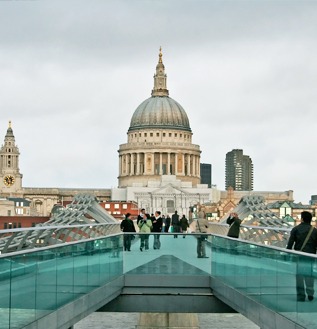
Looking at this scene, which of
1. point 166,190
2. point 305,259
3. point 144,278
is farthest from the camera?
point 166,190

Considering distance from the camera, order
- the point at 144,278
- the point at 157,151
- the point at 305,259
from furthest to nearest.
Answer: the point at 157,151, the point at 144,278, the point at 305,259

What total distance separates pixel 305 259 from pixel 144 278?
9139 mm

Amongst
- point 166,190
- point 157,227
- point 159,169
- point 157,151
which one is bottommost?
point 157,227

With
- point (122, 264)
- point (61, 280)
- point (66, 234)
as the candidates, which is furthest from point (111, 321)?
point (61, 280)

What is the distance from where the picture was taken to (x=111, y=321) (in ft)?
219

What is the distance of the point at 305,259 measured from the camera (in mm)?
13258

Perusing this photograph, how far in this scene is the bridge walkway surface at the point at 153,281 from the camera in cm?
1326

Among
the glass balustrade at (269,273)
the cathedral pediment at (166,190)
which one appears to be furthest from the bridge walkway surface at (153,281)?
the cathedral pediment at (166,190)

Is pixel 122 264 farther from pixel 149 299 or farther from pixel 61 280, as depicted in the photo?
pixel 61 280

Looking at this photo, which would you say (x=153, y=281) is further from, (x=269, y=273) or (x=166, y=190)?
(x=166, y=190)

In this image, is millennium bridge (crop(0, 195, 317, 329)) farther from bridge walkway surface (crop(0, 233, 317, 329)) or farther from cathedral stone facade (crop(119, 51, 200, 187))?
cathedral stone facade (crop(119, 51, 200, 187))

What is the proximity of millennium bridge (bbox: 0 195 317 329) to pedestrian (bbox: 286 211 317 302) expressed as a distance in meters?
0.06

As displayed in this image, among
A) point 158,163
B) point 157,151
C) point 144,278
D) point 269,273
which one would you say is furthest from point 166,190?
point 269,273

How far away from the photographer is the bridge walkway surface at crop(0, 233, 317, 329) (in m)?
13.3
